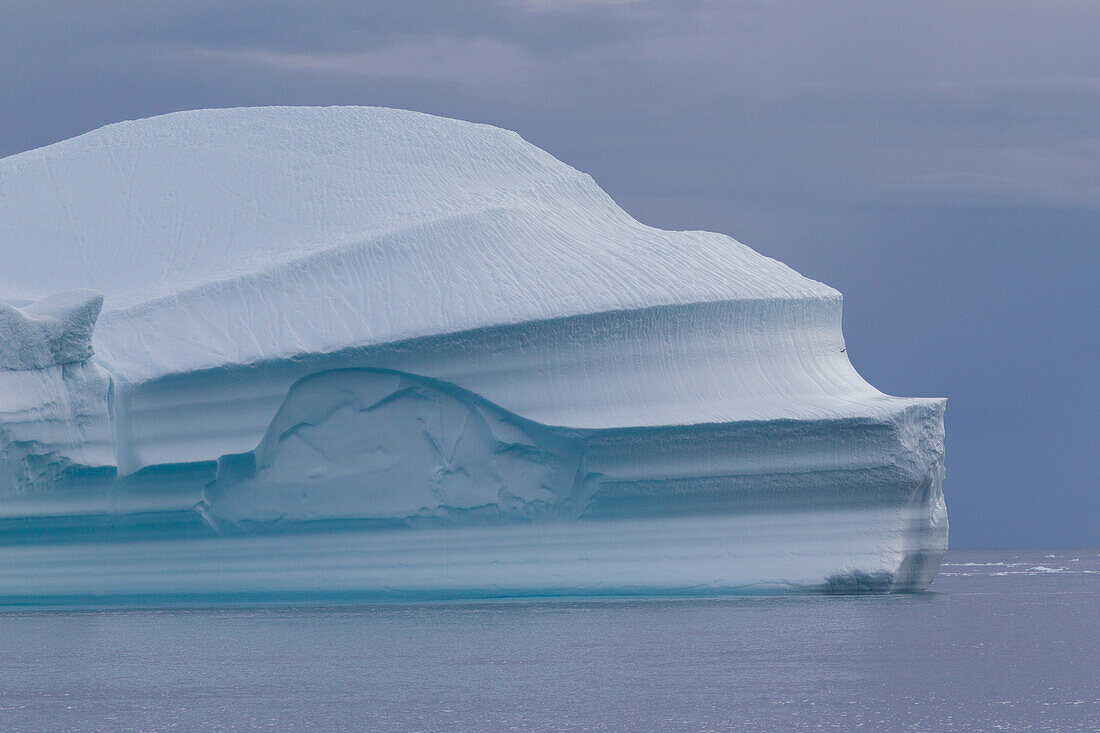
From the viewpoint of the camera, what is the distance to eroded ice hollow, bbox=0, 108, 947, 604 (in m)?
14.6

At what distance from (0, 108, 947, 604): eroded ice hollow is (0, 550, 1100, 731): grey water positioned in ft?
2.06

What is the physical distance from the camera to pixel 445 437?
49.0 ft

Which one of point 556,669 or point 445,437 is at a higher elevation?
point 445,437

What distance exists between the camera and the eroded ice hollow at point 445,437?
575 inches

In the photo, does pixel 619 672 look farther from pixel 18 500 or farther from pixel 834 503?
pixel 18 500

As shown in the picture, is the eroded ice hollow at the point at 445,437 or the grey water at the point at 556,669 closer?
Answer: the grey water at the point at 556,669

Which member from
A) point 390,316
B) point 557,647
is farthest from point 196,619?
point 557,647

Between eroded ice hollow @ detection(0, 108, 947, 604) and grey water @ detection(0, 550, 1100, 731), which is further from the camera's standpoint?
eroded ice hollow @ detection(0, 108, 947, 604)

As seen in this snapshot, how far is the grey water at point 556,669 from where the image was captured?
25.2 feet

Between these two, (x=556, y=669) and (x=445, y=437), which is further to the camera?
(x=445, y=437)

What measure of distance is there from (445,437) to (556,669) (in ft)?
18.7

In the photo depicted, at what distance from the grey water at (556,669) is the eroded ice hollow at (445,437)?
0.63m

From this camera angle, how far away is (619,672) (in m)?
9.23

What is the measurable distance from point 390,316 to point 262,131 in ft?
13.5
